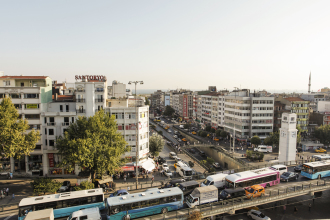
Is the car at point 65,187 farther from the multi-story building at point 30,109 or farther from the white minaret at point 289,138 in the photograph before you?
the white minaret at point 289,138

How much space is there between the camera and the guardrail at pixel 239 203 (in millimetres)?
24367

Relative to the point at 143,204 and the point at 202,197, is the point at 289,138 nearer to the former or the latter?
the point at 202,197

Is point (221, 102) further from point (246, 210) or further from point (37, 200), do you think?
point (37, 200)

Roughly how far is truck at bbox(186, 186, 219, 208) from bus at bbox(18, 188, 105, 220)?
1062 centimetres

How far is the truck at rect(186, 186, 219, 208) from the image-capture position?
Result: 85.5 feet

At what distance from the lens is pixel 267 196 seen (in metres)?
28.7

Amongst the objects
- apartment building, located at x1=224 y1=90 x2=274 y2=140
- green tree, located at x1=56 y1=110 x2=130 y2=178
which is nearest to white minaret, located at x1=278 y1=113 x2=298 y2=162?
apartment building, located at x1=224 y1=90 x2=274 y2=140

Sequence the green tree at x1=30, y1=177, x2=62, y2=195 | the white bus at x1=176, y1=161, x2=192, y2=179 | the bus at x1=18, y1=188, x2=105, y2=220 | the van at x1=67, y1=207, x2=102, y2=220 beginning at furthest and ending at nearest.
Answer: the white bus at x1=176, y1=161, x2=192, y2=179, the green tree at x1=30, y1=177, x2=62, y2=195, the bus at x1=18, y1=188, x2=105, y2=220, the van at x1=67, y1=207, x2=102, y2=220

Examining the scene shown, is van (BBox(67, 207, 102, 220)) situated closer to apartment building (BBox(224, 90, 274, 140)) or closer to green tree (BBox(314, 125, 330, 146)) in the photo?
apartment building (BBox(224, 90, 274, 140))

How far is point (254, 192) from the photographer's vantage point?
2872 cm

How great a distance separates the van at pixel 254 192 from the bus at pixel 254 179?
114cm

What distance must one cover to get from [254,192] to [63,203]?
2279cm

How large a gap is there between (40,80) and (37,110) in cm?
724

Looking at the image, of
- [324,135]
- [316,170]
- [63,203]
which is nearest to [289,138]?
[316,170]
